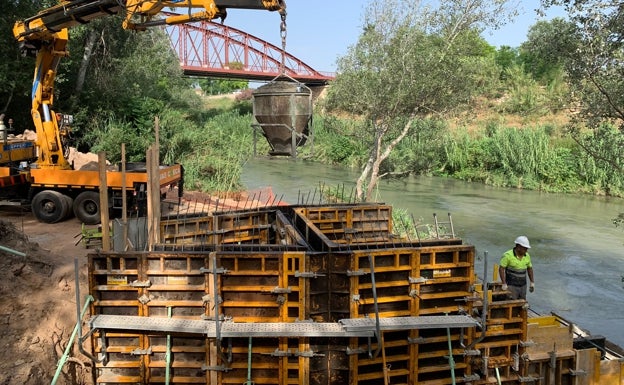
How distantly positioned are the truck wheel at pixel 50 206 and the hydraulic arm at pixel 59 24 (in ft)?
2.68

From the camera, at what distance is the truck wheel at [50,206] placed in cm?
1330

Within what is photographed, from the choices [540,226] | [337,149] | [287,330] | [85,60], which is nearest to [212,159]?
[85,60]

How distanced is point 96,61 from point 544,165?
26.6 m

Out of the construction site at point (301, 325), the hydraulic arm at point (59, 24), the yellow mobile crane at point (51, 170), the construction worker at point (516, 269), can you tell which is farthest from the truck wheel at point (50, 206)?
the construction worker at point (516, 269)

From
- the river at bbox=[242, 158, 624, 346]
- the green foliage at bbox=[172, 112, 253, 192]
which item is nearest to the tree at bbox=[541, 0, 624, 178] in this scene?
the river at bbox=[242, 158, 624, 346]

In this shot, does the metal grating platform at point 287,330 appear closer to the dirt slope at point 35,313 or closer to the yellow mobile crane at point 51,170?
the dirt slope at point 35,313

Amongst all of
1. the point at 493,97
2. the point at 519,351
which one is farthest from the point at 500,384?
the point at 493,97

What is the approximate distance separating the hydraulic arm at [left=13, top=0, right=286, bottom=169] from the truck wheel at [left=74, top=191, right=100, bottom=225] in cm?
122

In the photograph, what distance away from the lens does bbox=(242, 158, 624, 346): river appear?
13094mm

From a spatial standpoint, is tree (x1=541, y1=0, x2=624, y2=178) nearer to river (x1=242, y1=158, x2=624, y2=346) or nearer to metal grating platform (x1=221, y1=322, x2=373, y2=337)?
river (x1=242, y1=158, x2=624, y2=346)

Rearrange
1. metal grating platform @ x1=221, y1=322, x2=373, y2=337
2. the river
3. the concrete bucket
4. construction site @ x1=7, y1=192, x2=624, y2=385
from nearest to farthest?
metal grating platform @ x1=221, y1=322, x2=373, y2=337
construction site @ x1=7, y1=192, x2=624, y2=385
the concrete bucket
the river

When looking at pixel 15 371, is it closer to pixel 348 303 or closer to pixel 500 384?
pixel 348 303

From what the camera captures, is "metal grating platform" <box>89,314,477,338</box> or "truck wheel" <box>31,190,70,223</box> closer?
"metal grating platform" <box>89,314,477,338</box>

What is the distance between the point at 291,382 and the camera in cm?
651
